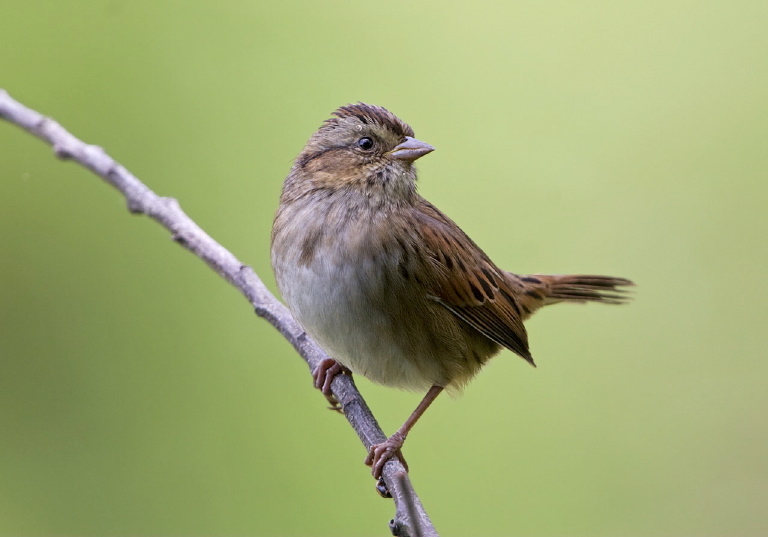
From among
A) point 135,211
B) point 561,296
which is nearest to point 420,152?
point 135,211

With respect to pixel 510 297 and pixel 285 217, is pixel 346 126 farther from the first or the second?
pixel 510 297

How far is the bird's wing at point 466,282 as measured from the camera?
2.98 m

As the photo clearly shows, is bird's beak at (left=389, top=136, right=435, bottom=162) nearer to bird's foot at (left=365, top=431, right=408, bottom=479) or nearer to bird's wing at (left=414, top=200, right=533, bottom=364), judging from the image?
bird's wing at (left=414, top=200, right=533, bottom=364)

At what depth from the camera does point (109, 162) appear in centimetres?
310

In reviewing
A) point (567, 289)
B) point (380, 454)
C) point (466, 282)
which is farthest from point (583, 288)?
point (380, 454)

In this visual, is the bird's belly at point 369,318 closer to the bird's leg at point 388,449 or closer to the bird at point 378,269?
the bird at point 378,269

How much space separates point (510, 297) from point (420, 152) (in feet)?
3.17

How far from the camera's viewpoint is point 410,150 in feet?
9.43

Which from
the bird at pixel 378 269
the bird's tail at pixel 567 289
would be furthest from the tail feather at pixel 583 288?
the bird at pixel 378 269

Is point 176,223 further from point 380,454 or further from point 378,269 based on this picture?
point 380,454

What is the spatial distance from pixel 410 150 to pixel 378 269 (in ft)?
1.51

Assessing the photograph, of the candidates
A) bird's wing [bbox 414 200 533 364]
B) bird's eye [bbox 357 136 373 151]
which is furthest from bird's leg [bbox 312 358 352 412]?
bird's eye [bbox 357 136 373 151]

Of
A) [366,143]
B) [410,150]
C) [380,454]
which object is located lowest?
[380,454]

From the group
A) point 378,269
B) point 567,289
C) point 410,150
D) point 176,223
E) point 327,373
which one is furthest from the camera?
point 567,289
